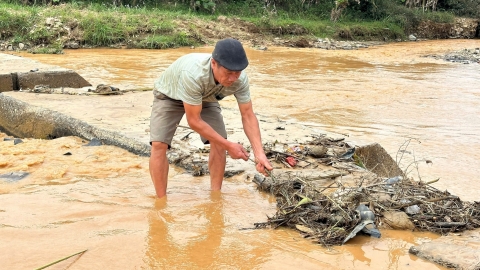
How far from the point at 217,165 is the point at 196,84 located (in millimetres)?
862

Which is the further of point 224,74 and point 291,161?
point 291,161

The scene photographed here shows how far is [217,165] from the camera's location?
4.27m

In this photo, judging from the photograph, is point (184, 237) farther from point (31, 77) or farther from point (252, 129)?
point (31, 77)

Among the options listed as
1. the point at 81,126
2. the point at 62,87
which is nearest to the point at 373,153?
the point at 81,126

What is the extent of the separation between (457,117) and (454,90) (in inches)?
109

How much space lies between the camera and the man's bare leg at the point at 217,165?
4242 millimetres

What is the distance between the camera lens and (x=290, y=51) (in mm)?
18016

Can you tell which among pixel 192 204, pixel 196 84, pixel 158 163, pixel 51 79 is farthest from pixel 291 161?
pixel 51 79

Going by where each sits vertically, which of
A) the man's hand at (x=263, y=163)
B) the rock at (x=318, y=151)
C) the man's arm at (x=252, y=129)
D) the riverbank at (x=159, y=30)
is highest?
the man's arm at (x=252, y=129)

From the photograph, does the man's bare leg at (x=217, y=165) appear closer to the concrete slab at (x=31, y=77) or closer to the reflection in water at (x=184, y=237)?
the reflection in water at (x=184, y=237)

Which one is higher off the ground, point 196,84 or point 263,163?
point 196,84

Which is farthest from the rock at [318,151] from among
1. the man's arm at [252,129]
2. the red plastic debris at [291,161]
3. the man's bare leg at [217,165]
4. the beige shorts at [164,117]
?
the beige shorts at [164,117]

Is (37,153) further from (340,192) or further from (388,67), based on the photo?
(388,67)

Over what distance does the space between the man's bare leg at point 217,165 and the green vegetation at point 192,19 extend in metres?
11.5
